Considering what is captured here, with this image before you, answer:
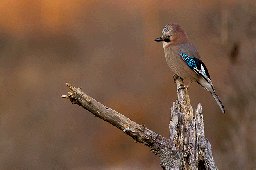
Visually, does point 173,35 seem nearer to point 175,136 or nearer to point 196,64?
point 196,64

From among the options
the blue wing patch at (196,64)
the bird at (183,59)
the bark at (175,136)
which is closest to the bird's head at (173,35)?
the bird at (183,59)

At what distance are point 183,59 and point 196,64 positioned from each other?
17cm

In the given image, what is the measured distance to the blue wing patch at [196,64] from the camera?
3495 millimetres

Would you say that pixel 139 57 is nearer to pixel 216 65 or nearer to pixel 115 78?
pixel 115 78

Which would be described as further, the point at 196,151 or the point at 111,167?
the point at 111,167

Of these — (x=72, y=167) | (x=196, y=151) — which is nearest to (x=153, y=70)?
(x=72, y=167)

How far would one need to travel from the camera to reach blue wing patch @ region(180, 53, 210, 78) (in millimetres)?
3495

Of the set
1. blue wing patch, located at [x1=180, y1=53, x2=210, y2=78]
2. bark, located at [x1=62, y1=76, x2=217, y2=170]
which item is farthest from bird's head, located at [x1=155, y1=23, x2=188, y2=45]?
bark, located at [x1=62, y1=76, x2=217, y2=170]

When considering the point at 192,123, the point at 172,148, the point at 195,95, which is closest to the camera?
the point at 172,148

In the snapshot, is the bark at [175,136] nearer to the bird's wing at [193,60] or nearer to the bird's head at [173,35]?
the bird's wing at [193,60]

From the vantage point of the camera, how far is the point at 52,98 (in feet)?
17.0

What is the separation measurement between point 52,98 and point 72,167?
128cm

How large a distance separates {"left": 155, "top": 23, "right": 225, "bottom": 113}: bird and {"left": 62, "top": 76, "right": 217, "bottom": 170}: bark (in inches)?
31.7

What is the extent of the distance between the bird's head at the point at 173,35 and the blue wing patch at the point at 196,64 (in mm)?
186
